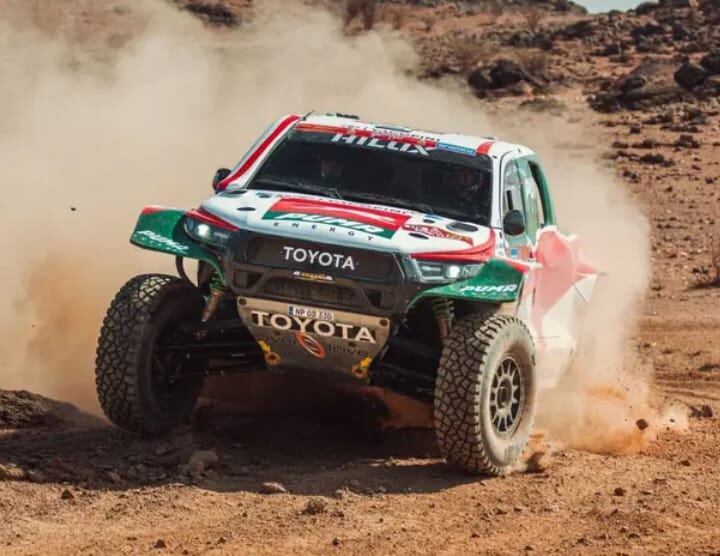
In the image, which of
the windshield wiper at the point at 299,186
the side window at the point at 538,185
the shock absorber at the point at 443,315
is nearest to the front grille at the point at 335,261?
the shock absorber at the point at 443,315

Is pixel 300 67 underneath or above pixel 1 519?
above

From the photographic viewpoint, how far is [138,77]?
17.0 m

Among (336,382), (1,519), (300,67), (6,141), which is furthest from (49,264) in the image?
(300,67)

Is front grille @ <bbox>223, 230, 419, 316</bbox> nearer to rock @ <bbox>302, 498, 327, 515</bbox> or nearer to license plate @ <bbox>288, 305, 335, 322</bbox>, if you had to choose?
license plate @ <bbox>288, 305, 335, 322</bbox>

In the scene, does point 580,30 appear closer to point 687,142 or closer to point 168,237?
point 687,142

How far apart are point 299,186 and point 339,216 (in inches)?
35.4

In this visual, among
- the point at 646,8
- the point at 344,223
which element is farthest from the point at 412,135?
the point at 646,8

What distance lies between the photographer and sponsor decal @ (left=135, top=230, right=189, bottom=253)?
341 inches

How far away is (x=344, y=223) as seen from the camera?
8.54 m

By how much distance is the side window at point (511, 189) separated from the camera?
31.6ft

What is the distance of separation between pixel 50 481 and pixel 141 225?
1571 millimetres

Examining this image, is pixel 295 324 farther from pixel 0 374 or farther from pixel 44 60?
pixel 44 60

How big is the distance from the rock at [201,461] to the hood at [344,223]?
1141 millimetres

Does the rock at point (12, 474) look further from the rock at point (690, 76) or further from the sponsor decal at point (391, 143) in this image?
the rock at point (690, 76)
